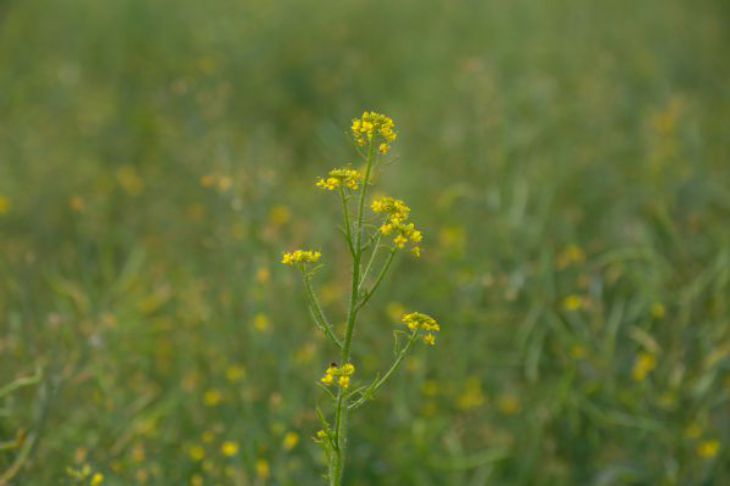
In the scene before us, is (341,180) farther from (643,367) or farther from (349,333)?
(643,367)

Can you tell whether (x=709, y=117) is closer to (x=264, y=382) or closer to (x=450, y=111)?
(x=450, y=111)

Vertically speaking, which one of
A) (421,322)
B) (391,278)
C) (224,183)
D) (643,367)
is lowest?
(421,322)

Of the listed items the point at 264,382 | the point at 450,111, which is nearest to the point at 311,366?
the point at 264,382

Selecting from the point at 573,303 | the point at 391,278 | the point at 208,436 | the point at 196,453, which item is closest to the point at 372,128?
the point at 208,436

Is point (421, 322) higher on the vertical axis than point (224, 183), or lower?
lower

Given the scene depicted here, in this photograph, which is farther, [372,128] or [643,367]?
[643,367]

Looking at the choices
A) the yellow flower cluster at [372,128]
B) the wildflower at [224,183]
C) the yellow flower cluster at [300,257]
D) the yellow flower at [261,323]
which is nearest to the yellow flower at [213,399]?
the yellow flower at [261,323]

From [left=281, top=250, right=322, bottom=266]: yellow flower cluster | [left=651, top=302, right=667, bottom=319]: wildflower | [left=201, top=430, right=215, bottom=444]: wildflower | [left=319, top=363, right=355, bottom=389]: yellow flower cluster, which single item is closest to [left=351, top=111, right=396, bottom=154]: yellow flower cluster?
[left=281, top=250, right=322, bottom=266]: yellow flower cluster
